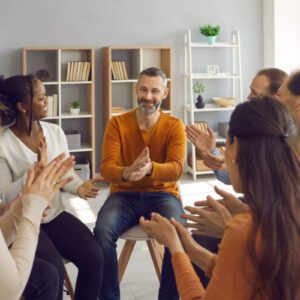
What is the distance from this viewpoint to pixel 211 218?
185 cm

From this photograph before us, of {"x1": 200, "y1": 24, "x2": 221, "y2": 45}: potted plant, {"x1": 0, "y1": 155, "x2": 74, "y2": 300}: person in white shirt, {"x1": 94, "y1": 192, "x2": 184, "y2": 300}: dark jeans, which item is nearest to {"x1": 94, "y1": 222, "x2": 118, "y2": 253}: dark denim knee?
{"x1": 94, "y1": 192, "x2": 184, "y2": 300}: dark jeans

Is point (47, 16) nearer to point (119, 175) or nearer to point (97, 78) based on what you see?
point (97, 78)

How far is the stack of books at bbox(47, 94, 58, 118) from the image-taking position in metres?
5.35

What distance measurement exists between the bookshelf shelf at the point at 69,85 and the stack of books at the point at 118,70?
234mm

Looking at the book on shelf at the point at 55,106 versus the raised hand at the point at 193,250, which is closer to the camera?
the raised hand at the point at 193,250

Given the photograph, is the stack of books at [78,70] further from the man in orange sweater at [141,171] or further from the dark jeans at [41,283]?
the dark jeans at [41,283]

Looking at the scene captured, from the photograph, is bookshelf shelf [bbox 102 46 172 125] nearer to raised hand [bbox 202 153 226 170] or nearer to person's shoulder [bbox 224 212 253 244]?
raised hand [bbox 202 153 226 170]

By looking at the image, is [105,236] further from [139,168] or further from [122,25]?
[122,25]

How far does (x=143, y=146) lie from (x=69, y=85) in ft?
9.70

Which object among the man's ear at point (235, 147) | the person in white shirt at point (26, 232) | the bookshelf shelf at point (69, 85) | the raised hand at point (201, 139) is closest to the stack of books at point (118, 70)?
the bookshelf shelf at point (69, 85)

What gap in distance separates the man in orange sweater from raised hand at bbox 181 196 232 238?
0.65m

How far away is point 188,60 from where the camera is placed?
5.85m

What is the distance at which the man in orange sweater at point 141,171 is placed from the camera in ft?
8.24

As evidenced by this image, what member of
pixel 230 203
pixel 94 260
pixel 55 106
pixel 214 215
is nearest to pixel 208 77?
pixel 55 106
